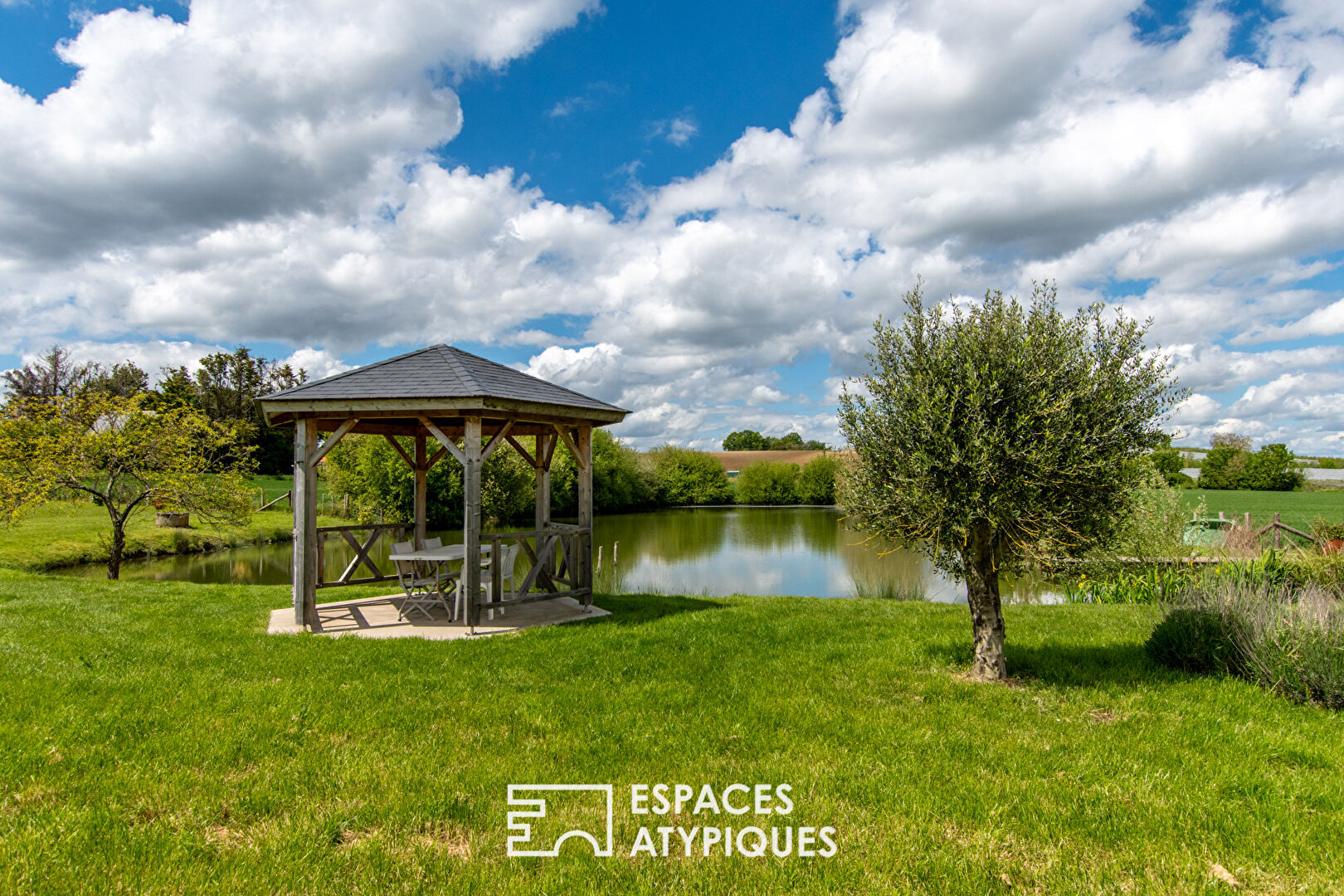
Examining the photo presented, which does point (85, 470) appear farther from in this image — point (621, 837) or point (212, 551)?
point (621, 837)

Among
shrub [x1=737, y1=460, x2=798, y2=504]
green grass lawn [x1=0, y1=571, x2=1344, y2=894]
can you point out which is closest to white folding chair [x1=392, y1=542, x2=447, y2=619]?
green grass lawn [x1=0, y1=571, x2=1344, y2=894]

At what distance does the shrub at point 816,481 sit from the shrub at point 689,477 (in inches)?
223

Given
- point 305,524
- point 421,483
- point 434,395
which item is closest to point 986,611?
point 434,395

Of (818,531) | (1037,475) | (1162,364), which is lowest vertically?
(818,531)

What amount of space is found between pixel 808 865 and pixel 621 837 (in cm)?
87

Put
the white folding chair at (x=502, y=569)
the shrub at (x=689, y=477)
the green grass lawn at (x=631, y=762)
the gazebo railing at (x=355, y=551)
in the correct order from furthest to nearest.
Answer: the shrub at (x=689, y=477) → the gazebo railing at (x=355, y=551) → the white folding chair at (x=502, y=569) → the green grass lawn at (x=631, y=762)

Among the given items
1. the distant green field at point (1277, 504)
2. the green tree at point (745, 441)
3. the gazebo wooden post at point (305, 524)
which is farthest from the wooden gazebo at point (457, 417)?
the green tree at point (745, 441)

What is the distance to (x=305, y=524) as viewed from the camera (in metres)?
8.02

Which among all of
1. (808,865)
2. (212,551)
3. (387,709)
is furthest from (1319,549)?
(212,551)

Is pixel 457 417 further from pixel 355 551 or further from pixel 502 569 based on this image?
pixel 355 551

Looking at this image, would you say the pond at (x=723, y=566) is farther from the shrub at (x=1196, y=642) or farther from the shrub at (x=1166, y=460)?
the shrub at (x=1166, y=460)

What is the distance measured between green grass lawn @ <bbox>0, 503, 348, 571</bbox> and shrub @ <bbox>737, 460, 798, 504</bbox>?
33374 millimetres

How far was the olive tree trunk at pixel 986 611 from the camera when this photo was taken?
5.69 m

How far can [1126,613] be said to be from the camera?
8.98m
